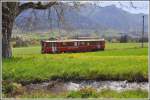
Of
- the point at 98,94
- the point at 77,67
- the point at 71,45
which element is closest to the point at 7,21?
the point at 77,67

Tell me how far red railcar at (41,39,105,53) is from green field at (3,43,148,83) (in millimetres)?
109

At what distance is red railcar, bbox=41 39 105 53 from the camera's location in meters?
5.42

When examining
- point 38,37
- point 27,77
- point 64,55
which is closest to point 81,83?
point 64,55

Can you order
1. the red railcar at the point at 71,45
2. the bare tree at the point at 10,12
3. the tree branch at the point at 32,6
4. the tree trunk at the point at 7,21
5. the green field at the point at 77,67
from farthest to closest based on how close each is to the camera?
the tree branch at the point at 32,6 < the bare tree at the point at 10,12 < the tree trunk at the point at 7,21 < the green field at the point at 77,67 < the red railcar at the point at 71,45

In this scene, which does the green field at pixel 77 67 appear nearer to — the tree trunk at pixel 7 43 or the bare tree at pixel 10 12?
the tree trunk at pixel 7 43

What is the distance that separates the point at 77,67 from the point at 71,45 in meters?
1.41

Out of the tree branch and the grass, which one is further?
the tree branch

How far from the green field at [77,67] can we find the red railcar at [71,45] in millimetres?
109

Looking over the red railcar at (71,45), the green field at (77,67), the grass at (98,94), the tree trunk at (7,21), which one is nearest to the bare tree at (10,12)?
the tree trunk at (7,21)

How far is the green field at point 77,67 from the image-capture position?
618 centimetres

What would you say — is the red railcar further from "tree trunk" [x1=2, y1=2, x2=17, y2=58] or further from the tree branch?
the tree branch

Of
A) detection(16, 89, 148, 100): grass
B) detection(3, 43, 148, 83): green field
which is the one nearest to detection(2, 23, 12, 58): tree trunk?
detection(3, 43, 148, 83): green field

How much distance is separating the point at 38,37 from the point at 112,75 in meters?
2.16

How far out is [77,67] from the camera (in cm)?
720
